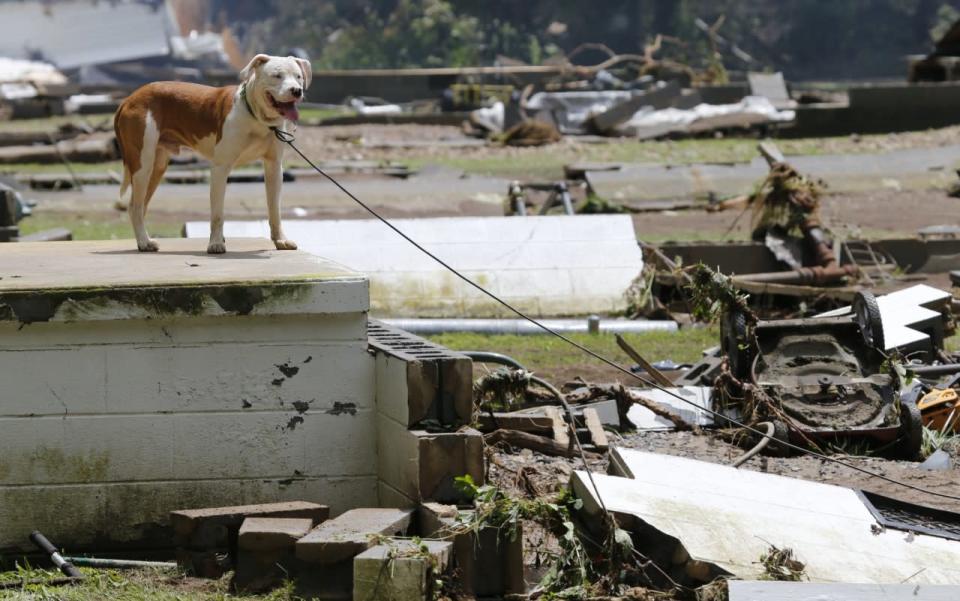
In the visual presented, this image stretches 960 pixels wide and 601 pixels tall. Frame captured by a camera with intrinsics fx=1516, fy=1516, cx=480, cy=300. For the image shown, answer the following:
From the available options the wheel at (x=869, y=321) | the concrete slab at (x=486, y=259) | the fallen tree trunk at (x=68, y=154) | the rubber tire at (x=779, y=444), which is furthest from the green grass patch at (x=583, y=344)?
the fallen tree trunk at (x=68, y=154)

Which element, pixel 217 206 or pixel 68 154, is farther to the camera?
pixel 68 154

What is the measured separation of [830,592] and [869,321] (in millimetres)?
3979

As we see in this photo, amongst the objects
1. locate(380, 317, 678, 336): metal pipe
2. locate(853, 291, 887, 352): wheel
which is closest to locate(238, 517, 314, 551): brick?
locate(853, 291, 887, 352): wheel

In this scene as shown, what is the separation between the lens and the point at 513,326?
1263 cm

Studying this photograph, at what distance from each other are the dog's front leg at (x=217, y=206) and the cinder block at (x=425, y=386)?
5.96ft

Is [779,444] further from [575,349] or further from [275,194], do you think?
[575,349]

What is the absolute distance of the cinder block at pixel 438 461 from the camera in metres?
6.23

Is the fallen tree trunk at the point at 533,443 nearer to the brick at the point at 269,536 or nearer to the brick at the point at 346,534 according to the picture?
the brick at the point at 346,534

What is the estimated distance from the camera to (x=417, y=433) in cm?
629

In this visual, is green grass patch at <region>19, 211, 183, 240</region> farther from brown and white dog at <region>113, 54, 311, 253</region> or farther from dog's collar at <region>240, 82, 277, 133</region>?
dog's collar at <region>240, 82, 277, 133</region>

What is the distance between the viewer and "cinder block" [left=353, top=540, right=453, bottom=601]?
551 cm

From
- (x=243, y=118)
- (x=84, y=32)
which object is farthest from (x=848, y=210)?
(x=84, y=32)

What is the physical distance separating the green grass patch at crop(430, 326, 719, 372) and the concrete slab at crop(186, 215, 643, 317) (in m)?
1.11

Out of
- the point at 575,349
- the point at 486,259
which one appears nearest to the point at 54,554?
the point at 575,349
